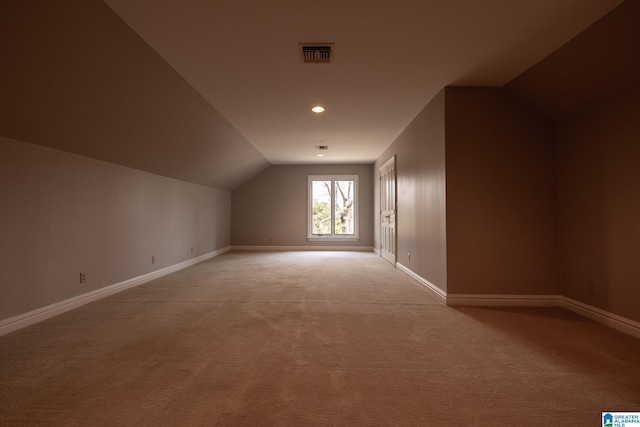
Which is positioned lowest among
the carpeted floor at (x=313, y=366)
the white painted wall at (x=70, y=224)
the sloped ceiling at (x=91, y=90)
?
the carpeted floor at (x=313, y=366)

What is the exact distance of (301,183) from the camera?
891 centimetres

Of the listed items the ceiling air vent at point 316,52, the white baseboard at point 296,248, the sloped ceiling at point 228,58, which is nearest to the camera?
the sloped ceiling at point 228,58

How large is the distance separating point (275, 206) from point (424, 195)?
5559 mm

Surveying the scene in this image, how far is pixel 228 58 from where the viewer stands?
9.36 ft

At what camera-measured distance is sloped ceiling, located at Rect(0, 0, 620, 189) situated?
6.98ft

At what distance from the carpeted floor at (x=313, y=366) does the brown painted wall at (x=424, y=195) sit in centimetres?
74

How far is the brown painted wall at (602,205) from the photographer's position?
8.40ft

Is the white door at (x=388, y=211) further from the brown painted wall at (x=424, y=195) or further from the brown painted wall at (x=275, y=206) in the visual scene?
the brown painted wall at (x=275, y=206)

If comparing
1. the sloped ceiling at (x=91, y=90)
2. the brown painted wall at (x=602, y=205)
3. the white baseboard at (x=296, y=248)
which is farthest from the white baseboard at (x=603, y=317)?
the white baseboard at (x=296, y=248)

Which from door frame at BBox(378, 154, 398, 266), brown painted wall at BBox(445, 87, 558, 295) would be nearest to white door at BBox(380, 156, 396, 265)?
door frame at BBox(378, 154, 398, 266)

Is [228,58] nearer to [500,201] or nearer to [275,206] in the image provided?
[500,201]

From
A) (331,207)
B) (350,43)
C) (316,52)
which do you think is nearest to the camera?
(350,43)

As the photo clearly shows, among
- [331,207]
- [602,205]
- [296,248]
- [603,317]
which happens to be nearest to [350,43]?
[602,205]

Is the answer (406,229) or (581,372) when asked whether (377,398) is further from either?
(406,229)
